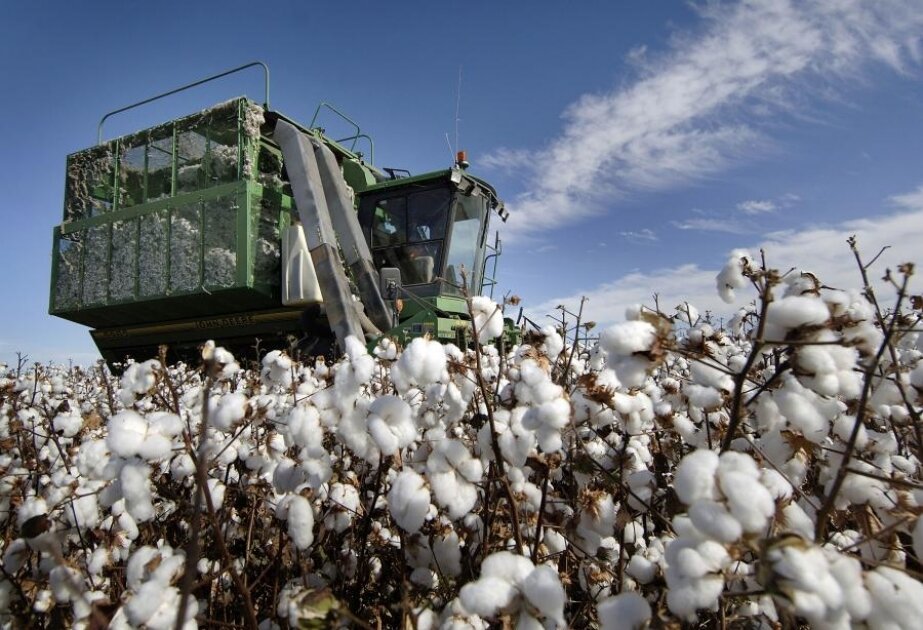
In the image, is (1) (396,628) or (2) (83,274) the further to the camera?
(2) (83,274)

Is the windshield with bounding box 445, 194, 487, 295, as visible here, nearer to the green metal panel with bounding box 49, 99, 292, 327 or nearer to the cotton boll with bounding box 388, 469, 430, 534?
the green metal panel with bounding box 49, 99, 292, 327

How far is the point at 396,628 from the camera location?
1747mm

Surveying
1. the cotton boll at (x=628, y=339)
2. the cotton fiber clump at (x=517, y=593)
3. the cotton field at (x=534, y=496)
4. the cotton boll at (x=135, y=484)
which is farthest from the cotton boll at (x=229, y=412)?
the cotton boll at (x=628, y=339)

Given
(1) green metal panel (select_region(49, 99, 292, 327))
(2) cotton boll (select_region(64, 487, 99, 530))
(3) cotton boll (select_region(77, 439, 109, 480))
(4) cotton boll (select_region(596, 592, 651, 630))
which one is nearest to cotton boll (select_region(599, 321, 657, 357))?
(4) cotton boll (select_region(596, 592, 651, 630))

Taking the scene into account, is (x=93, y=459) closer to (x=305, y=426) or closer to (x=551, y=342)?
(x=305, y=426)

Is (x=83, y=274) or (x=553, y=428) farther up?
(x=83, y=274)

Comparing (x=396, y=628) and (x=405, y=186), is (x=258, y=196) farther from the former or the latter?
(x=396, y=628)

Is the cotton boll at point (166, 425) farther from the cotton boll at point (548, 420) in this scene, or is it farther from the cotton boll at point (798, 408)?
the cotton boll at point (798, 408)

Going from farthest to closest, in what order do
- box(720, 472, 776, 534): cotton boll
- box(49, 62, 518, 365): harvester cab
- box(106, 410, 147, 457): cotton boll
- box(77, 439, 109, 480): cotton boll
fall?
box(49, 62, 518, 365): harvester cab → box(77, 439, 109, 480): cotton boll → box(106, 410, 147, 457): cotton boll → box(720, 472, 776, 534): cotton boll

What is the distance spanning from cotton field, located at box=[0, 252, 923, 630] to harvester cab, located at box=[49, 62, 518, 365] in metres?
5.53

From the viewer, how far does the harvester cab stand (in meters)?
8.27

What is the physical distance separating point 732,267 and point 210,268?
28.6 feet

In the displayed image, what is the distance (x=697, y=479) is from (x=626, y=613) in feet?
0.87

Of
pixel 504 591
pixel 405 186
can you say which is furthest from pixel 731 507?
pixel 405 186
